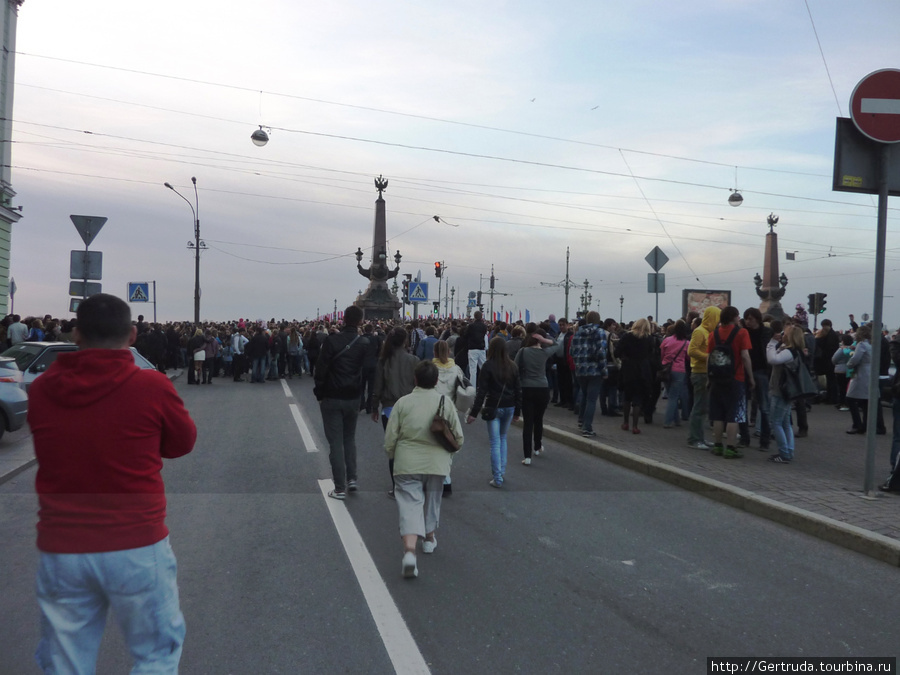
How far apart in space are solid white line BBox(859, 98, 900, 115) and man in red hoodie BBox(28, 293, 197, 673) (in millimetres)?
7638

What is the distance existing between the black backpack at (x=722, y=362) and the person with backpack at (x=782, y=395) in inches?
22.1

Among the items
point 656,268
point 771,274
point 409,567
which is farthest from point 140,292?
point 771,274

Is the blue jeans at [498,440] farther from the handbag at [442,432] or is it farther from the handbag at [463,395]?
the handbag at [442,432]

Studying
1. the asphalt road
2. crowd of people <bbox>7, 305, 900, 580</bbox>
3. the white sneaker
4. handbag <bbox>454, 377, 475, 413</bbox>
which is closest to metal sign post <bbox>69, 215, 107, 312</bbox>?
crowd of people <bbox>7, 305, 900, 580</bbox>

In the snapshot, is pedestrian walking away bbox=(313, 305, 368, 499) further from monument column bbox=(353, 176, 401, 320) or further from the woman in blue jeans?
monument column bbox=(353, 176, 401, 320)

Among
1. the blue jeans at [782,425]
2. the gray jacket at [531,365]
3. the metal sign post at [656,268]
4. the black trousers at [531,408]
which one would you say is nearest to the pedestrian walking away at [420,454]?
the gray jacket at [531,365]

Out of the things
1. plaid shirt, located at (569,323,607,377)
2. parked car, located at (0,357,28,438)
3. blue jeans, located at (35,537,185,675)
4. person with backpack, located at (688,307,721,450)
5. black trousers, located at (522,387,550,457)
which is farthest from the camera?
plaid shirt, located at (569,323,607,377)

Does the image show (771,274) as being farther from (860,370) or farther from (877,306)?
(877,306)

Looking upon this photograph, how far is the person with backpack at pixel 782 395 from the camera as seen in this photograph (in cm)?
1021

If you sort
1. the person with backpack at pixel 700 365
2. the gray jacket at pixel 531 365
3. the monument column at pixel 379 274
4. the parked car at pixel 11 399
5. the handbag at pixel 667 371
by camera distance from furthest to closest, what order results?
the monument column at pixel 379 274 → the handbag at pixel 667 371 → the parked car at pixel 11 399 → the person with backpack at pixel 700 365 → the gray jacket at pixel 531 365

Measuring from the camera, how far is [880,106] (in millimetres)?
7789

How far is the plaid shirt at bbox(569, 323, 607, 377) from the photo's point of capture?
1227 cm

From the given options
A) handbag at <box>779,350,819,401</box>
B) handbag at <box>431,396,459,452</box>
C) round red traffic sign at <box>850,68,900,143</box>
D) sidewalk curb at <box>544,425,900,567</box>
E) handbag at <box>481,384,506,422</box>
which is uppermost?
round red traffic sign at <box>850,68,900,143</box>

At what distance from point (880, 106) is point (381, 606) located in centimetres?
681
